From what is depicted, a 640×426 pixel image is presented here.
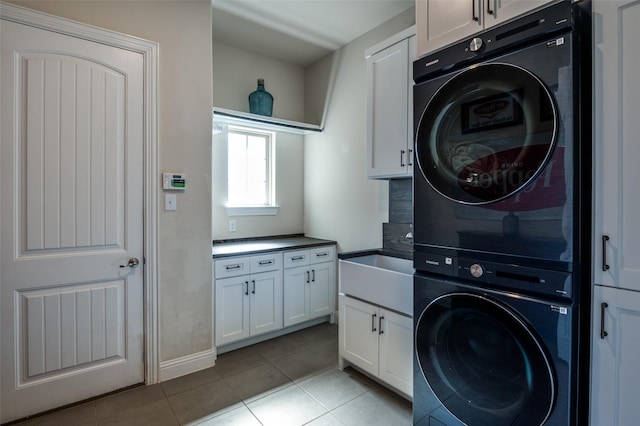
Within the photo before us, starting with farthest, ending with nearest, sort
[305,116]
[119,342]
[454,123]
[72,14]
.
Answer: [305,116] < [119,342] < [72,14] < [454,123]

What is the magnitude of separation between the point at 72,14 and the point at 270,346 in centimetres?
278

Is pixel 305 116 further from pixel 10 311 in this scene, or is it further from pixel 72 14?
pixel 10 311

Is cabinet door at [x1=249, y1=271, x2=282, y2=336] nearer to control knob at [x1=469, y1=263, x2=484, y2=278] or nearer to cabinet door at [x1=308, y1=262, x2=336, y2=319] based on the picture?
cabinet door at [x1=308, y1=262, x2=336, y2=319]

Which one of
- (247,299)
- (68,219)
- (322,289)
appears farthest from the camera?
(322,289)

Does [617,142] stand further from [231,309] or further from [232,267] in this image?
[231,309]

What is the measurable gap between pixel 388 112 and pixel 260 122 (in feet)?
4.75

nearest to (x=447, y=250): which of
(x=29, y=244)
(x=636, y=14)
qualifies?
(x=636, y=14)

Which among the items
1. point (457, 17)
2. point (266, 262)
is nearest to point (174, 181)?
point (266, 262)

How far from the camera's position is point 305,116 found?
3.84 m

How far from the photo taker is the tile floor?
189 centimetres

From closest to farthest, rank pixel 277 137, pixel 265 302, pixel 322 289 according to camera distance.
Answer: pixel 265 302 → pixel 322 289 → pixel 277 137

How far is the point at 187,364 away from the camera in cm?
241

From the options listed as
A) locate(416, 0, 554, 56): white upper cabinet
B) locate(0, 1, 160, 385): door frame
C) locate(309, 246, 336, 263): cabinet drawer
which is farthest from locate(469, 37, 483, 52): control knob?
locate(309, 246, 336, 263): cabinet drawer

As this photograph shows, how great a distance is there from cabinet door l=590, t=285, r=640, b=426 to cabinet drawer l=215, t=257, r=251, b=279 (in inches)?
89.9
